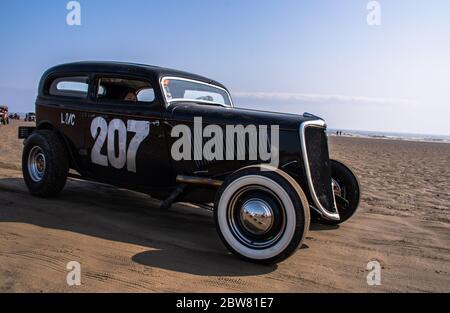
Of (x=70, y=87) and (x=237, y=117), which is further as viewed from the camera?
(x=70, y=87)

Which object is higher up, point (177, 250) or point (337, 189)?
point (337, 189)

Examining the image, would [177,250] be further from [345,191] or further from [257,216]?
[345,191]

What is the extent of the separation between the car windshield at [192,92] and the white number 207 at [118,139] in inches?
19.3

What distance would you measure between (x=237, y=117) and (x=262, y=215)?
1117mm

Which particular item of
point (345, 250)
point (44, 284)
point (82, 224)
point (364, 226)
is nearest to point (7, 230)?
point (82, 224)

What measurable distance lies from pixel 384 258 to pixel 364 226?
1154 millimetres

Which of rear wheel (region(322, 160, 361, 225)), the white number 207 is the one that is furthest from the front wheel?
rear wheel (region(322, 160, 361, 225))

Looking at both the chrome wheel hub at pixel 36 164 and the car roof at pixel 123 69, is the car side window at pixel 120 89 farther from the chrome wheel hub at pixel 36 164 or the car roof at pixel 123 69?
the chrome wheel hub at pixel 36 164

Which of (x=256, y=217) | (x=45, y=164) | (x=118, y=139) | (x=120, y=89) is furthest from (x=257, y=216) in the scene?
(x=45, y=164)

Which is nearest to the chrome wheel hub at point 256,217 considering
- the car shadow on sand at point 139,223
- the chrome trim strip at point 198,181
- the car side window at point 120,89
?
the car shadow on sand at point 139,223

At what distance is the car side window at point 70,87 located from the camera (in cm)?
541

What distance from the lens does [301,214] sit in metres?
3.41

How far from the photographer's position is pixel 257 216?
3629mm

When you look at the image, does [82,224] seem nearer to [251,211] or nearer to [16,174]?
[251,211]
